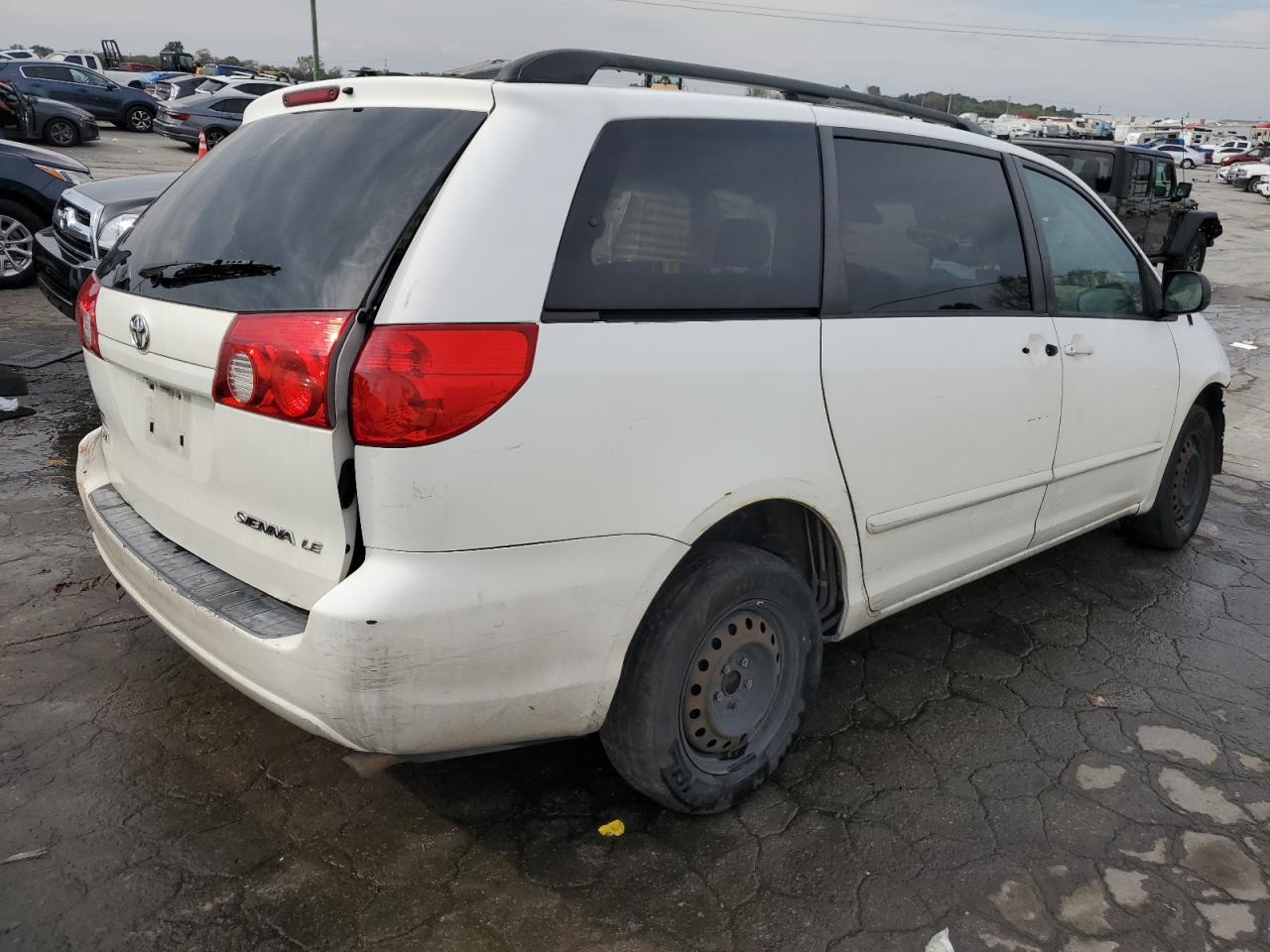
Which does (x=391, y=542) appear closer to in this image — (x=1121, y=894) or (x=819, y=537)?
(x=819, y=537)

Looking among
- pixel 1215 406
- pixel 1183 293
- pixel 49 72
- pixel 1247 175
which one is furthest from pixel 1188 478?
pixel 1247 175

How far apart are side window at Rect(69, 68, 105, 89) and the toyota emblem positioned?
98.2 feet

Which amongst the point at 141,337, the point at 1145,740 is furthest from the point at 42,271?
the point at 1145,740

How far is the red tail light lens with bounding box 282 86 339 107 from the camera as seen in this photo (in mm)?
2461

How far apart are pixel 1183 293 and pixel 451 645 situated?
134 inches

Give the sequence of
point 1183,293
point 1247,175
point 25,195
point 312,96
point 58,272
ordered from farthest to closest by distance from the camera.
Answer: point 1247,175 → point 25,195 → point 58,272 → point 1183,293 → point 312,96

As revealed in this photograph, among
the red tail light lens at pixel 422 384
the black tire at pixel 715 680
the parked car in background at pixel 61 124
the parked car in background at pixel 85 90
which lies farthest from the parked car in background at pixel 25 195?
the parked car in background at pixel 85 90

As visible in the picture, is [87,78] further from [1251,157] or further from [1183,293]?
[1251,157]

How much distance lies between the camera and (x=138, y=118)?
28.3 metres

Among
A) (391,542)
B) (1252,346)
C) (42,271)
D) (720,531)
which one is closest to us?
(391,542)

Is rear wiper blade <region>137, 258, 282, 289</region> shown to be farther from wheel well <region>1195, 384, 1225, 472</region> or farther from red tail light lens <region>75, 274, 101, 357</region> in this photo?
wheel well <region>1195, 384, 1225, 472</region>

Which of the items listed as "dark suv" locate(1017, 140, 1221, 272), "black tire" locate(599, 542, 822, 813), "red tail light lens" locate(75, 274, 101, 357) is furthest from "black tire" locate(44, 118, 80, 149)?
"black tire" locate(599, 542, 822, 813)

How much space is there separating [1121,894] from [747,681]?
1.04m

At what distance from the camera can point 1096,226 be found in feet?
12.6
